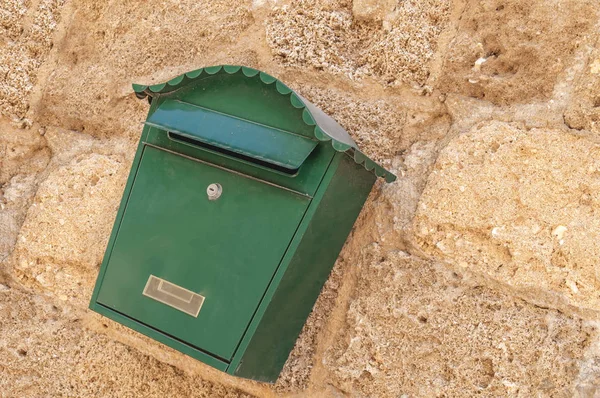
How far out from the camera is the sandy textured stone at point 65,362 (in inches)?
72.9

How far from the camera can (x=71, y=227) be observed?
1.94 m

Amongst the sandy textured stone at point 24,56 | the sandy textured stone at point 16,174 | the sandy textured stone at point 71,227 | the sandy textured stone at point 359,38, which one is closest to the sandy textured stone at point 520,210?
the sandy textured stone at point 359,38

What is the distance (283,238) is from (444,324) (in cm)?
41

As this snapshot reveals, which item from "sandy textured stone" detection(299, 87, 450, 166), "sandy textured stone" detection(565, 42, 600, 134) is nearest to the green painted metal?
"sandy textured stone" detection(299, 87, 450, 166)

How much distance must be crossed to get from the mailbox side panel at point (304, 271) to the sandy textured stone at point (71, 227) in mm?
576

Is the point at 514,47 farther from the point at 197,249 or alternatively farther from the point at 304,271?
the point at 197,249

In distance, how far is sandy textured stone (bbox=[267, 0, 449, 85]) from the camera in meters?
1.78

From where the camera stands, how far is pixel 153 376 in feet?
6.09

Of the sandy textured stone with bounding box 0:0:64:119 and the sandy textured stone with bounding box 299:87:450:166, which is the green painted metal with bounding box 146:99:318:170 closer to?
the sandy textured stone with bounding box 299:87:450:166

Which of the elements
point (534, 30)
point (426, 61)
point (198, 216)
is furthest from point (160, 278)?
point (534, 30)

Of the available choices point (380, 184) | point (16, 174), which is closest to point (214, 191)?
point (380, 184)

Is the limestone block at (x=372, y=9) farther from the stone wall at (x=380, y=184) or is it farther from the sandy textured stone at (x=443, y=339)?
the sandy textured stone at (x=443, y=339)

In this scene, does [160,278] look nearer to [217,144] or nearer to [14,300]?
[217,144]

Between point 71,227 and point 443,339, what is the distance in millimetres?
1021
